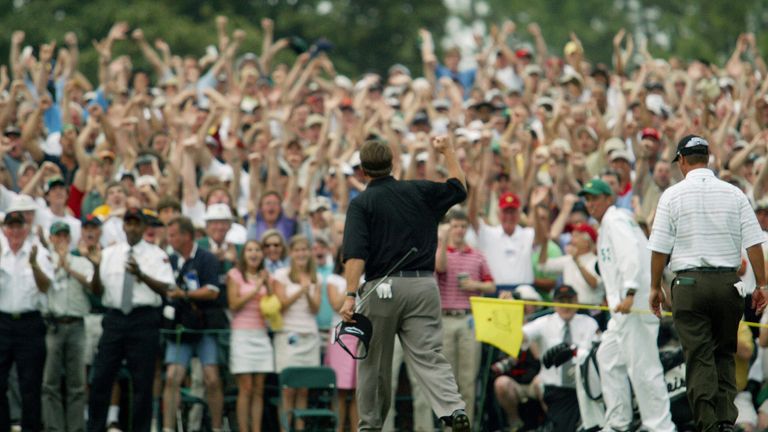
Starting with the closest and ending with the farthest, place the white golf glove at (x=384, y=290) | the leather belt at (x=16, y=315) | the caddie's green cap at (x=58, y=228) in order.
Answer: the white golf glove at (x=384, y=290) → the leather belt at (x=16, y=315) → the caddie's green cap at (x=58, y=228)

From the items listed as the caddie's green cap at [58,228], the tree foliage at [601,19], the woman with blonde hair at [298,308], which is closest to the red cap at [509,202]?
the woman with blonde hair at [298,308]

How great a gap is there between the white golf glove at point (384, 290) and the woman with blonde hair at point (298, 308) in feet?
13.5

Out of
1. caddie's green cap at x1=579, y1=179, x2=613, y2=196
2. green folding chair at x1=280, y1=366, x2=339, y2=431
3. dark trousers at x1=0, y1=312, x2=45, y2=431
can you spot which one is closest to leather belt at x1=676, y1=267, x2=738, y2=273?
caddie's green cap at x1=579, y1=179, x2=613, y2=196

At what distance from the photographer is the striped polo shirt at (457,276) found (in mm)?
17219

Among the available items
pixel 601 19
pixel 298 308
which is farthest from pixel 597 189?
pixel 601 19

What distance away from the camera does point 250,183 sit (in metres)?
19.3

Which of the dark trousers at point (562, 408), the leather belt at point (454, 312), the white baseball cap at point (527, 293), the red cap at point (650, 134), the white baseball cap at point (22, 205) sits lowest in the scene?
the dark trousers at point (562, 408)

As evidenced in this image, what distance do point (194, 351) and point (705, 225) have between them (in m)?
6.29

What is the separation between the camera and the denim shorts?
16797 mm

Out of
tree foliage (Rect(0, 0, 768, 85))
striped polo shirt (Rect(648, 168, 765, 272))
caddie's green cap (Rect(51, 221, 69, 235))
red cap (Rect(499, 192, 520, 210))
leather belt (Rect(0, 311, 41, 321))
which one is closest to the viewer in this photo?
striped polo shirt (Rect(648, 168, 765, 272))

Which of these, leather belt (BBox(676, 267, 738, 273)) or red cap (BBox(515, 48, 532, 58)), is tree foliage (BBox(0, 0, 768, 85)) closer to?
red cap (BBox(515, 48, 532, 58))

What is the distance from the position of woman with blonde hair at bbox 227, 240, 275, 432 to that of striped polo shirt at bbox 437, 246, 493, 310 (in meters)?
1.88

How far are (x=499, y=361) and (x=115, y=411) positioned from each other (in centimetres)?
403

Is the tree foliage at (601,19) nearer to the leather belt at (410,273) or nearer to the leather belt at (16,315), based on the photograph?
the leather belt at (16,315)
